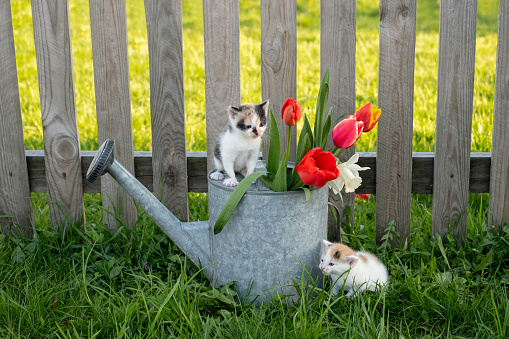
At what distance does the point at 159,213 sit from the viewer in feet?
6.52

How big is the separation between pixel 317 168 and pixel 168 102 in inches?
37.2

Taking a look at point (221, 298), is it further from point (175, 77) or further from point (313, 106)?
point (313, 106)

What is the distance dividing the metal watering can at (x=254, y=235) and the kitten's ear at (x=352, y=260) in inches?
5.1

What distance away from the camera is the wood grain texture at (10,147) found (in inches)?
92.7

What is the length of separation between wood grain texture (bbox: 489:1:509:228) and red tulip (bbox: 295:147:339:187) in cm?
105

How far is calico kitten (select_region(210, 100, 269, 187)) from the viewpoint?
1.94 metres

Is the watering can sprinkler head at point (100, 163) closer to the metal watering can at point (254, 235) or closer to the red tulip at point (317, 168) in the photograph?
the metal watering can at point (254, 235)

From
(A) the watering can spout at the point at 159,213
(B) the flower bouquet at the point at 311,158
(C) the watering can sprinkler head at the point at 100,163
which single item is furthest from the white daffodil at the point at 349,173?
(C) the watering can sprinkler head at the point at 100,163

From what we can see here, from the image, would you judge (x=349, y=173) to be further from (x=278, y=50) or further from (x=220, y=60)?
(x=220, y=60)

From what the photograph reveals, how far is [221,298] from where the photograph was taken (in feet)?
6.10

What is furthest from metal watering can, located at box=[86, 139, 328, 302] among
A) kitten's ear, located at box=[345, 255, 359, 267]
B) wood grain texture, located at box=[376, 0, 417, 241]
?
wood grain texture, located at box=[376, 0, 417, 241]

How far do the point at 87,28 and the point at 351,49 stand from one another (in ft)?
15.7

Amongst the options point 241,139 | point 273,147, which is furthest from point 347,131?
point 241,139

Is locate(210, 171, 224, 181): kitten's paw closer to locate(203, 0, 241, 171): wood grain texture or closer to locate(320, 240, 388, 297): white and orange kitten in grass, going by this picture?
locate(203, 0, 241, 171): wood grain texture
